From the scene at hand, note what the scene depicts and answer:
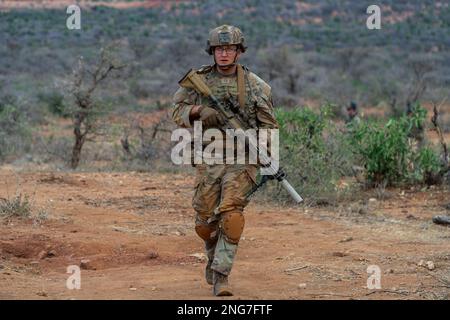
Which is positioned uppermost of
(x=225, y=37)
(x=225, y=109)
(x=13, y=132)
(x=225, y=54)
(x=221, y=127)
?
(x=225, y=37)

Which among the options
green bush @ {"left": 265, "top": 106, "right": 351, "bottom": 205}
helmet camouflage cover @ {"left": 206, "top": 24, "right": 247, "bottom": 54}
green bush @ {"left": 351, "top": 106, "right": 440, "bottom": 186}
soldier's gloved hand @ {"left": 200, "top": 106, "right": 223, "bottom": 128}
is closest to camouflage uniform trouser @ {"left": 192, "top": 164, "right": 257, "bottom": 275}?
soldier's gloved hand @ {"left": 200, "top": 106, "right": 223, "bottom": 128}

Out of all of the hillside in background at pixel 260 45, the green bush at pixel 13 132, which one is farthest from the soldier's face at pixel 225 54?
the hillside in background at pixel 260 45

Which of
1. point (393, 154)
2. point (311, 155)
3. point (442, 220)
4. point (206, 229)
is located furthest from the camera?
point (393, 154)

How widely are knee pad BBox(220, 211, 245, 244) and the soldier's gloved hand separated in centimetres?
57

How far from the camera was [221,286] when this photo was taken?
540 cm

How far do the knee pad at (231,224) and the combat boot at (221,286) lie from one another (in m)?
0.22

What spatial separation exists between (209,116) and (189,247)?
2.06 m

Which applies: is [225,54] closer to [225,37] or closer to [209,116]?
[225,37]

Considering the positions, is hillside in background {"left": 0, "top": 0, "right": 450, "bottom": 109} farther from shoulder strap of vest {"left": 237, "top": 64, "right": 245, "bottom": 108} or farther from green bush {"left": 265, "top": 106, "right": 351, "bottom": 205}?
shoulder strap of vest {"left": 237, "top": 64, "right": 245, "bottom": 108}

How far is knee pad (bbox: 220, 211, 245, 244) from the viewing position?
5.38m

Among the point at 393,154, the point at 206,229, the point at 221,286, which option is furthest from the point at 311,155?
the point at 221,286

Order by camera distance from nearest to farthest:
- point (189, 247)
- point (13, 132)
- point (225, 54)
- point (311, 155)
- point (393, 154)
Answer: point (225, 54) → point (189, 247) → point (311, 155) → point (393, 154) → point (13, 132)

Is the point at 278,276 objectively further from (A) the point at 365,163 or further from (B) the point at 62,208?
(A) the point at 365,163
